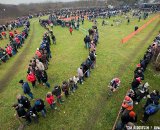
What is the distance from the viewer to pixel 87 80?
2008 centimetres

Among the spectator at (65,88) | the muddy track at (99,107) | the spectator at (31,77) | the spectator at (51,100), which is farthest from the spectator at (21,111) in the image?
the spectator at (31,77)

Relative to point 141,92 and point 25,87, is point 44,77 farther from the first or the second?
point 141,92

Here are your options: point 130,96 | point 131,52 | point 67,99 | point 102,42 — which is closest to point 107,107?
point 130,96

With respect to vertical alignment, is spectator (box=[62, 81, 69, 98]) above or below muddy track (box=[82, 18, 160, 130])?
above

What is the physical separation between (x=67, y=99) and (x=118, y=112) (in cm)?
416


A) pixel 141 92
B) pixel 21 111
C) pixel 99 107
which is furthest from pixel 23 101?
pixel 141 92

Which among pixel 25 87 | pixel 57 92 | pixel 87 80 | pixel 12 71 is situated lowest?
pixel 12 71

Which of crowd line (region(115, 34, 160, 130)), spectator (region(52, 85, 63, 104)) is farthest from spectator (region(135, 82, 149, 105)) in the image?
spectator (region(52, 85, 63, 104))

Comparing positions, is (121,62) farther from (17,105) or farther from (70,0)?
(70,0)

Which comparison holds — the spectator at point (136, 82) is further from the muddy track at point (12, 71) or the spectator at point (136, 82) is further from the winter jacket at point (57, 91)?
the muddy track at point (12, 71)

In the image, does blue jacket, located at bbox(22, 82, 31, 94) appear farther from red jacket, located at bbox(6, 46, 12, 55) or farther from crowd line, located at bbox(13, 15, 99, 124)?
red jacket, located at bbox(6, 46, 12, 55)

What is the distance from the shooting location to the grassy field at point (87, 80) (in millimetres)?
15113

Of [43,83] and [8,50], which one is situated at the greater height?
[8,50]

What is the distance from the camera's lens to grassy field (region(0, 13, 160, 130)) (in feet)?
49.6
